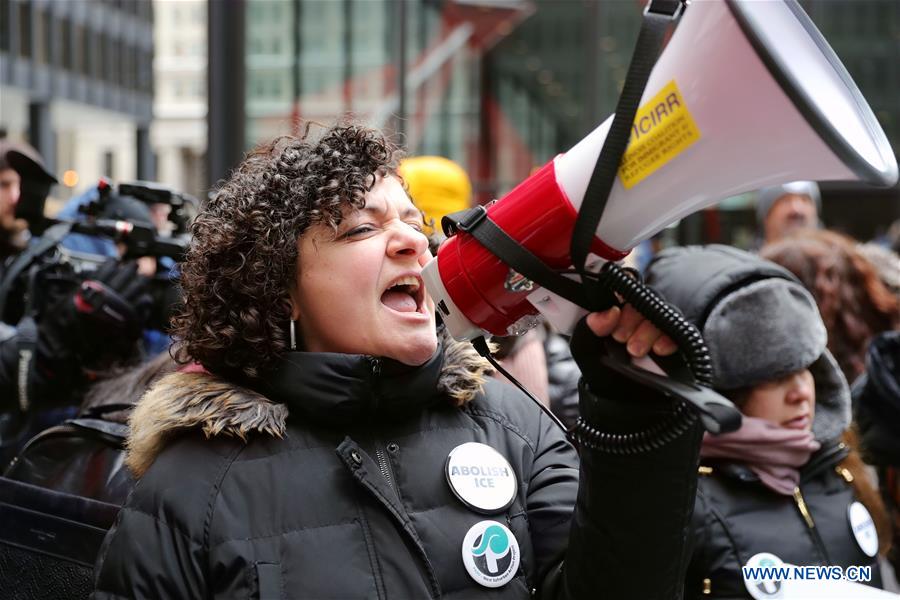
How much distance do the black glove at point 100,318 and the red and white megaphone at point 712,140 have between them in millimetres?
2000

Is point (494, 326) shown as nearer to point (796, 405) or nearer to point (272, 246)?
point (272, 246)

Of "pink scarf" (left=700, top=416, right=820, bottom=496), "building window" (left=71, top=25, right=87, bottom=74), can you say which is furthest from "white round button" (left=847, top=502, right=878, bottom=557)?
"building window" (left=71, top=25, right=87, bottom=74)

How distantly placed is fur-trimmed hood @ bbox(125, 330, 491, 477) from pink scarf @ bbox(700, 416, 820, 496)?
0.97 meters

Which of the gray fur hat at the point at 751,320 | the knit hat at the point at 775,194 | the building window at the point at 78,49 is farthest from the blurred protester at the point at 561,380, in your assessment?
the building window at the point at 78,49

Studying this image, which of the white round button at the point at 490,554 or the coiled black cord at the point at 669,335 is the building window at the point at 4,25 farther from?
the coiled black cord at the point at 669,335

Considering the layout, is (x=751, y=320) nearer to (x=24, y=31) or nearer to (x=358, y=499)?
(x=358, y=499)

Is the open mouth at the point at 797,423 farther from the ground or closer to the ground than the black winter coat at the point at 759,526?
farther from the ground

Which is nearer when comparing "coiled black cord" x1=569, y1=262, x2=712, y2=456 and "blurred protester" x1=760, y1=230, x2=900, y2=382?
"coiled black cord" x1=569, y1=262, x2=712, y2=456

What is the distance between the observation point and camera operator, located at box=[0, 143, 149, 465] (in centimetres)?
336

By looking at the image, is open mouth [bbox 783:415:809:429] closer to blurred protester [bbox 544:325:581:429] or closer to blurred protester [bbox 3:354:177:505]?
blurred protester [bbox 544:325:581:429]

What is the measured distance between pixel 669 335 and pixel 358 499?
70 cm

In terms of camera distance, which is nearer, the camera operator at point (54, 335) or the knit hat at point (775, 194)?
the camera operator at point (54, 335)

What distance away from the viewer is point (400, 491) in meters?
1.96

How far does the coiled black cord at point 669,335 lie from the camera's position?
59.3 inches
